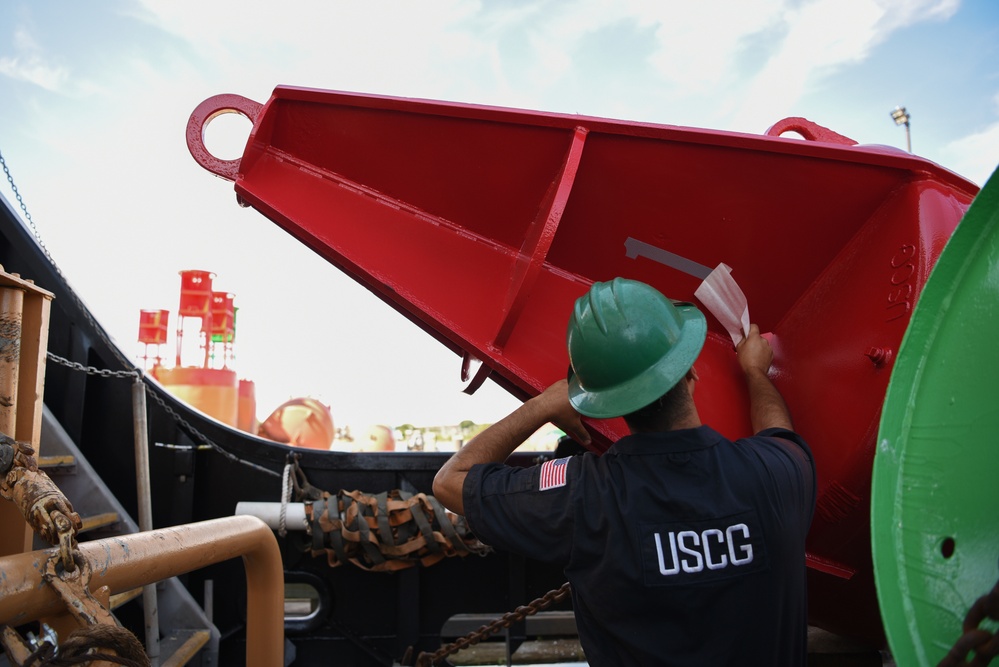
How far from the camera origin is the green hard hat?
1.41 m

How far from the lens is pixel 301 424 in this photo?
10.0m

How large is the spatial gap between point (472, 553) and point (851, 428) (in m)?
1.96

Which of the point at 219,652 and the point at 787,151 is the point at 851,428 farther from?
the point at 219,652

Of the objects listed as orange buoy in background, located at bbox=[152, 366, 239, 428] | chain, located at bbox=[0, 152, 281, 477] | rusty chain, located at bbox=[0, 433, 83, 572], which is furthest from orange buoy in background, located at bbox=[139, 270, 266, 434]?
rusty chain, located at bbox=[0, 433, 83, 572]

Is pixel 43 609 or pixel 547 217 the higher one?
pixel 547 217

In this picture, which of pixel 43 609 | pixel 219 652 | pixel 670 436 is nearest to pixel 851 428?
pixel 670 436

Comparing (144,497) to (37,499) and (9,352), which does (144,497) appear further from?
(37,499)

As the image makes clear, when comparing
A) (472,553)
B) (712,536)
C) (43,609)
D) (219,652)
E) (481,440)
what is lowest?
(219,652)

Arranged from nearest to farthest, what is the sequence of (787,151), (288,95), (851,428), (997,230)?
(997,230), (851,428), (787,151), (288,95)

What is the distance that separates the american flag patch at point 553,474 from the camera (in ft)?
4.85

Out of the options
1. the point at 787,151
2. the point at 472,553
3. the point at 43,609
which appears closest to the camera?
the point at 43,609

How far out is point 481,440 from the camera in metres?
1.72

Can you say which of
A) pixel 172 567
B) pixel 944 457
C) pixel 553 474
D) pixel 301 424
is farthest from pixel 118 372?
pixel 301 424

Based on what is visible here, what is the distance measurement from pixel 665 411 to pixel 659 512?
21 cm
